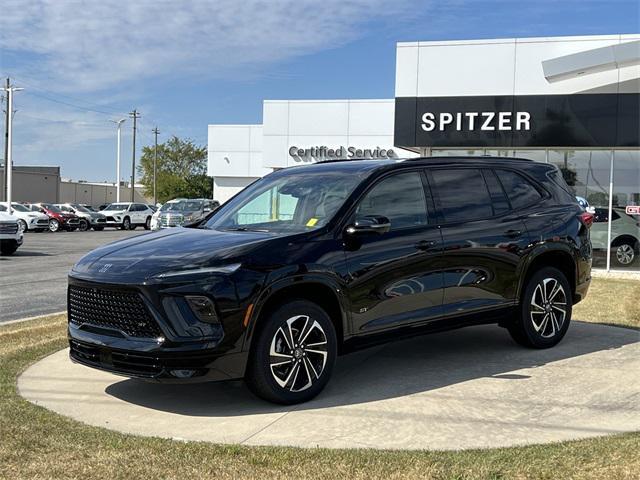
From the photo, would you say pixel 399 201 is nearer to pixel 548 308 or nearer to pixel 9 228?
pixel 548 308

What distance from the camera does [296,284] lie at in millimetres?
5070

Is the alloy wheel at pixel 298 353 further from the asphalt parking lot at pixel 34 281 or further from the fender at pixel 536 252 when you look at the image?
the asphalt parking lot at pixel 34 281

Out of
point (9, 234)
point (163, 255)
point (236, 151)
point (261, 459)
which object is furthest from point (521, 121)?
point (236, 151)

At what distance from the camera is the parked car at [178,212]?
92.5ft

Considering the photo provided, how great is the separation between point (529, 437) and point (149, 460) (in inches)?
94.5

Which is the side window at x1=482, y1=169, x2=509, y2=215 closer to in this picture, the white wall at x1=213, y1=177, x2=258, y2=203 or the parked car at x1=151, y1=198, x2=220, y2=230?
the parked car at x1=151, y1=198, x2=220, y2=230

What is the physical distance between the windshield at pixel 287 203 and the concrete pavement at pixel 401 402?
1.37m

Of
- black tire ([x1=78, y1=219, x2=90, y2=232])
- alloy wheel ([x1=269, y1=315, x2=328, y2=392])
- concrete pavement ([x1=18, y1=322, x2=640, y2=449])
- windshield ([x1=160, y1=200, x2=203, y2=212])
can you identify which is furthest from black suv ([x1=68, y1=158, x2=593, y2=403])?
black tire ([x1=78, y1=219, x2=90, y2=232])

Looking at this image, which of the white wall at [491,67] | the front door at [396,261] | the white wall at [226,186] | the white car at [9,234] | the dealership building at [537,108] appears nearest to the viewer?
the front door at [396,261]

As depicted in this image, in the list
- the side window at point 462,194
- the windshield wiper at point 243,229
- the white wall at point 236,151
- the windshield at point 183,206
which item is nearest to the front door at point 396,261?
the side window at point 462,194

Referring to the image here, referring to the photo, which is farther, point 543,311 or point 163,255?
point 543,311

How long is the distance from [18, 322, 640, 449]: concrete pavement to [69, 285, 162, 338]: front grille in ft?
2.13

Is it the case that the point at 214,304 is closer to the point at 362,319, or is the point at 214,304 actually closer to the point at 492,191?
the point at 362,319

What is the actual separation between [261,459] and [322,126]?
26922mm
